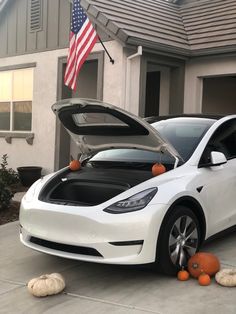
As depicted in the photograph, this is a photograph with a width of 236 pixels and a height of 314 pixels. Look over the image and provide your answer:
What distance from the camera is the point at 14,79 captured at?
1289 cm

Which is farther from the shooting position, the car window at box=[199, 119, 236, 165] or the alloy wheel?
the car window at box=[199, 119, 236, 165]

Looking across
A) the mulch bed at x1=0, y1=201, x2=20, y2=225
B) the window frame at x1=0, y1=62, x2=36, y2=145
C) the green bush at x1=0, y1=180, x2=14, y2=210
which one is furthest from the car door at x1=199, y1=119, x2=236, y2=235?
the window frame at x1=0, y1=62, x2=36, y2=145

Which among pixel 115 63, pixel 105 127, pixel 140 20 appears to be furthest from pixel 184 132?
pixel 140 20

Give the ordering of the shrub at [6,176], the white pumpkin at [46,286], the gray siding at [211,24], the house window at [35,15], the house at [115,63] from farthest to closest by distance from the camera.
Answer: the house window at [35,15]
the gray siding at [211,24]
the house at [115,63]
the shrub at [6,176]
the white pumpkin at [46,286]

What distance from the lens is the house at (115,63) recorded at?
9.73 m

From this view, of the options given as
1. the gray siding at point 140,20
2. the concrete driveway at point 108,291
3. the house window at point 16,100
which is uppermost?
the gray siding at point 140,20

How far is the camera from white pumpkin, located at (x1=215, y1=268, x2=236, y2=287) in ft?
13.8

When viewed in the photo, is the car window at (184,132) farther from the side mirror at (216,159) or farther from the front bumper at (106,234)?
the front bumper at (106,234)

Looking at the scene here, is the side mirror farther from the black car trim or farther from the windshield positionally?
the black car trim

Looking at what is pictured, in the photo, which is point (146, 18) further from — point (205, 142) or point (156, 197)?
point (156, 197)

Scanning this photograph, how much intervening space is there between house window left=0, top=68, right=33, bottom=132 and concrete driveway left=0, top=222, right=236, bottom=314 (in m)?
7.68

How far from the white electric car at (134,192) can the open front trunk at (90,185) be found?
11 mm

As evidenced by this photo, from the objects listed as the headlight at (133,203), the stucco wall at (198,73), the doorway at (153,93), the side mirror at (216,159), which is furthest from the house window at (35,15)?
the headlight at (133,203)

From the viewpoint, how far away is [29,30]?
12.4 metres
